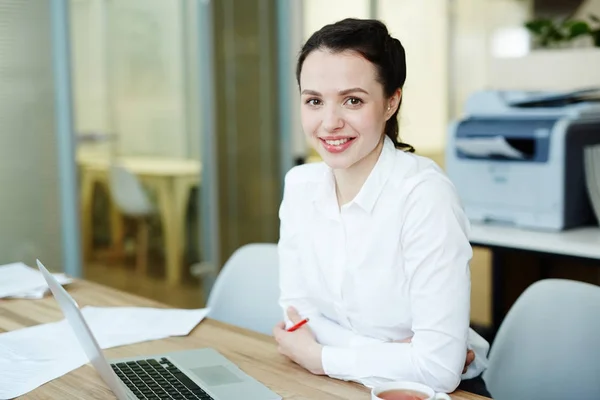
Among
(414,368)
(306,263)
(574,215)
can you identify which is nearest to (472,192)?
(574,215)

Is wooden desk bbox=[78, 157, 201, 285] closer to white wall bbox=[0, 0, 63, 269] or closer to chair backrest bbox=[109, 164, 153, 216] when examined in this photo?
chair backrest bbox=[109, 164, 153, 216]

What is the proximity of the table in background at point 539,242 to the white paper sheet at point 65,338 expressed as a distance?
4.21 feet

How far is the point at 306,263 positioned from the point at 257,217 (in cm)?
301

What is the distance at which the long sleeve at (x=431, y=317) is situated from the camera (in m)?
1.38

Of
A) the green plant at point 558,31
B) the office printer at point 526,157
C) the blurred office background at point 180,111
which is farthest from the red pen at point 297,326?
the green plant at point 558,31

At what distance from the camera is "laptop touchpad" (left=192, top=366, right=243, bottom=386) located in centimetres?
139

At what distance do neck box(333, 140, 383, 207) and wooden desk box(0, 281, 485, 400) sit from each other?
35 centimetres

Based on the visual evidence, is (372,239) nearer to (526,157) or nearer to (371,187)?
(371,187)

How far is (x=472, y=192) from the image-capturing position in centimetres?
310

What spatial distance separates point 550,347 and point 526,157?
1.35 m

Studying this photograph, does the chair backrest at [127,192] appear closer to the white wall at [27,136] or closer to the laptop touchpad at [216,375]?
the white wall at [27,136]

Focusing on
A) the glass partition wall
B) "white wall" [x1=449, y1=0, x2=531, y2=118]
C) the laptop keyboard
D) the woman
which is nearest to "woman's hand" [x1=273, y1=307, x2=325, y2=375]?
the woman

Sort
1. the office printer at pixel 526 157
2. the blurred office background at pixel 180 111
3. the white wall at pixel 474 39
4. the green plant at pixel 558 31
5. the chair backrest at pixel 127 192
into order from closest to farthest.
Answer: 1. the office printer at pixel 526 157
2. the blurred office background at pixel 180 111
3. the green plant at pixel 558 31
4. the chair backrest at pixel 127 192
5. the white wall at pixel 474 39

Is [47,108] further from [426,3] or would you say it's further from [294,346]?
[426,3]
